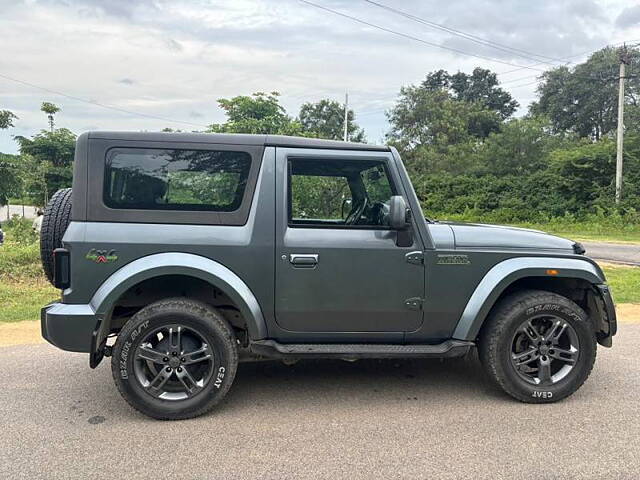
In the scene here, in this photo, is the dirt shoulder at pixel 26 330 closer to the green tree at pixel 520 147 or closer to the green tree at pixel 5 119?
the green tree at pixel 5 119

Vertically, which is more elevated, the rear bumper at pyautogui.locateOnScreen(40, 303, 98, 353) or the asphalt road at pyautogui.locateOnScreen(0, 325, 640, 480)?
the rear bumper at pyautogui.locateOnScreen(40, 303, 98, 353)

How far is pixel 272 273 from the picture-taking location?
3736 mm

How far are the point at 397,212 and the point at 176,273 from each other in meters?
1.59

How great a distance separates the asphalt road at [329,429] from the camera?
3.03m

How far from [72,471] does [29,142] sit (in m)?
30.6

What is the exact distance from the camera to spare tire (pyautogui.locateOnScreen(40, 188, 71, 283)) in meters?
3.83

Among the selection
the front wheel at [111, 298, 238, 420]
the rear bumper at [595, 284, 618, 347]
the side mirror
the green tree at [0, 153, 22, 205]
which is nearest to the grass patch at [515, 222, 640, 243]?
the rear bumper at [595, 284, 618, 347]

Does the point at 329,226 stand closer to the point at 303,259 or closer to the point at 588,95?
the point at 303,259

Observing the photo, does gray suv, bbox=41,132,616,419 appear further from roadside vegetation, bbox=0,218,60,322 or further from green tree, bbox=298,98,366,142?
green tree, bbox=298,98,366,142

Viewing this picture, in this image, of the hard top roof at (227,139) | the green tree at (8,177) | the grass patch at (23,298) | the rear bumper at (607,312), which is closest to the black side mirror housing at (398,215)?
the hard top roof at (227,139)

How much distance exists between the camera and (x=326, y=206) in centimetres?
420

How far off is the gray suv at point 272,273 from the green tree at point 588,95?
42.7 metres

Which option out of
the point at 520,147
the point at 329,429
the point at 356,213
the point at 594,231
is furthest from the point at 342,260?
the point at 520,147

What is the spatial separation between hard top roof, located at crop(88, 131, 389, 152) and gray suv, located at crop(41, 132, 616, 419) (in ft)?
0.04
